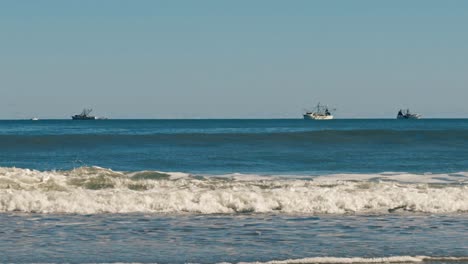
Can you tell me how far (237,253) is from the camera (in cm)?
1318

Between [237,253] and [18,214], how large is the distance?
677 centimetres

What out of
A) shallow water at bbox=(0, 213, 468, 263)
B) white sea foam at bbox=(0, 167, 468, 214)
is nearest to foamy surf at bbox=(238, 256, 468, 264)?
shallow water at bbox=(0, 213, 468, 263)

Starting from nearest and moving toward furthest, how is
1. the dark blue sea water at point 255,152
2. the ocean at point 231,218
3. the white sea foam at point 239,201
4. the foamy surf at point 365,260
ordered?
the foamy surf at point 365,260, the ocean at point 231,218, the white sea foam at point 239,201, the dark blue sea water at point 255,152

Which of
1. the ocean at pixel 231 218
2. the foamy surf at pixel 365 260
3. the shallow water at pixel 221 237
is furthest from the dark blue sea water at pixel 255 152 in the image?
the foamy surf at pixel 365 260

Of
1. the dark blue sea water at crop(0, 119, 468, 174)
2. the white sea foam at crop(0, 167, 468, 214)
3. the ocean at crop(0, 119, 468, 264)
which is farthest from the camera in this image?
the dark blue sea water at crop(0, 119, 468, 174)

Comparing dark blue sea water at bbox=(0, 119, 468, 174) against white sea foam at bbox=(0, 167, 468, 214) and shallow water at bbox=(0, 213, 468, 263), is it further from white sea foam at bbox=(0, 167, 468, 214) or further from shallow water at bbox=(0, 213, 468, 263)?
shallow water at bbox=(0, 213, 468, 263)

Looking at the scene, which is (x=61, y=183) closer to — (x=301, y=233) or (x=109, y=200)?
(x=109, y=200)

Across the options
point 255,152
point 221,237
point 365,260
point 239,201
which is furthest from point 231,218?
point 255,152

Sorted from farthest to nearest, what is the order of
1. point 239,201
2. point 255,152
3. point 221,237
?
point 255,152 → point 239,201 → point 221,237

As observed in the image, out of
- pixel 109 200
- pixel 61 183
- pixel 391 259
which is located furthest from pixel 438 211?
pixel 61 183

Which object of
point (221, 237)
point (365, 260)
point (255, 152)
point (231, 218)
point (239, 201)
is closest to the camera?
point (365, 260)

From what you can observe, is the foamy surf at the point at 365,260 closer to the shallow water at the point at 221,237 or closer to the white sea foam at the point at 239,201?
the shallow water at the point at 221,237

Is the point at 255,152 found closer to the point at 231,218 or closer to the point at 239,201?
the point at 239,201

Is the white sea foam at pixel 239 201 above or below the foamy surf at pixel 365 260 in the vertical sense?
above
